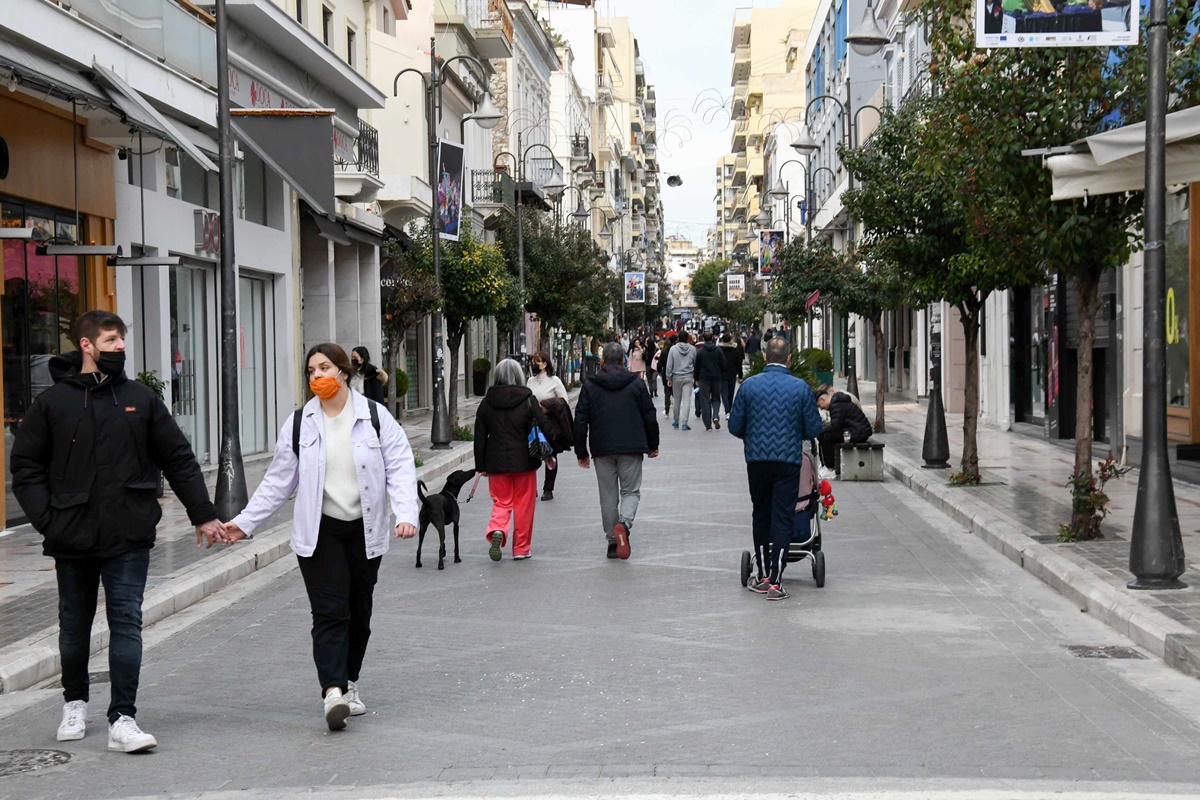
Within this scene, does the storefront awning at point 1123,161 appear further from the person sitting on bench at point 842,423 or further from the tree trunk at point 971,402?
the person sitting on bench at point 842,423

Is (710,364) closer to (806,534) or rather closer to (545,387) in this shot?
(545,387)

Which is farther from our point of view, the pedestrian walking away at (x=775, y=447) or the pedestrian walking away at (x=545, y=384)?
the pedestrian walking away at (x=545, y=384)

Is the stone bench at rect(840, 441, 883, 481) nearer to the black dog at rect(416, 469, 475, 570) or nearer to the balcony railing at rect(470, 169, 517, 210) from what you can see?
the black dog at rect(416, 469, 475, 570)

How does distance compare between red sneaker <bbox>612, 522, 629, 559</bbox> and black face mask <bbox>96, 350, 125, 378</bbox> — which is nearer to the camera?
black face mask <bbox>96, 350, 125, 378</bbox>

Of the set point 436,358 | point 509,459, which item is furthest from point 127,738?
point 436,358

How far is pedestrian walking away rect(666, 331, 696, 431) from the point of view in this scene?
3000 cm

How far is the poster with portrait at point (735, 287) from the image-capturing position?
97550 millimetres

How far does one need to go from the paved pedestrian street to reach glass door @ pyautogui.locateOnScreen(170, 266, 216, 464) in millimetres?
8912

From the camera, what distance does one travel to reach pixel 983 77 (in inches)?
487

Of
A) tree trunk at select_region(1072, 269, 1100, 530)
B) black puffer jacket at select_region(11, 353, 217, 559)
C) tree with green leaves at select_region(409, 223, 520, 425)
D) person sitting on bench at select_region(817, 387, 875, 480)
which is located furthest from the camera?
tree with green leaves at select_region(409, 223, 520, 425)

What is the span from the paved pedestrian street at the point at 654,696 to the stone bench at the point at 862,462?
7.05 metres

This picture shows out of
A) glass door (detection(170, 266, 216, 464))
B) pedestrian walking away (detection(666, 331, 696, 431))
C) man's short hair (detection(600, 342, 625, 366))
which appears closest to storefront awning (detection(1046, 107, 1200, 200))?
man's short hair (detection(600, 342, 625, 366))

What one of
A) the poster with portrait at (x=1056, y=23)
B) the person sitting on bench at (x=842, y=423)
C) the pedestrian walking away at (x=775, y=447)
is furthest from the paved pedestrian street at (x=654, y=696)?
the person sitting on bench at (x=842, y=423)

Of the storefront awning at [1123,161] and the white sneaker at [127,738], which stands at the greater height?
the storefront awning at [1123,161]
